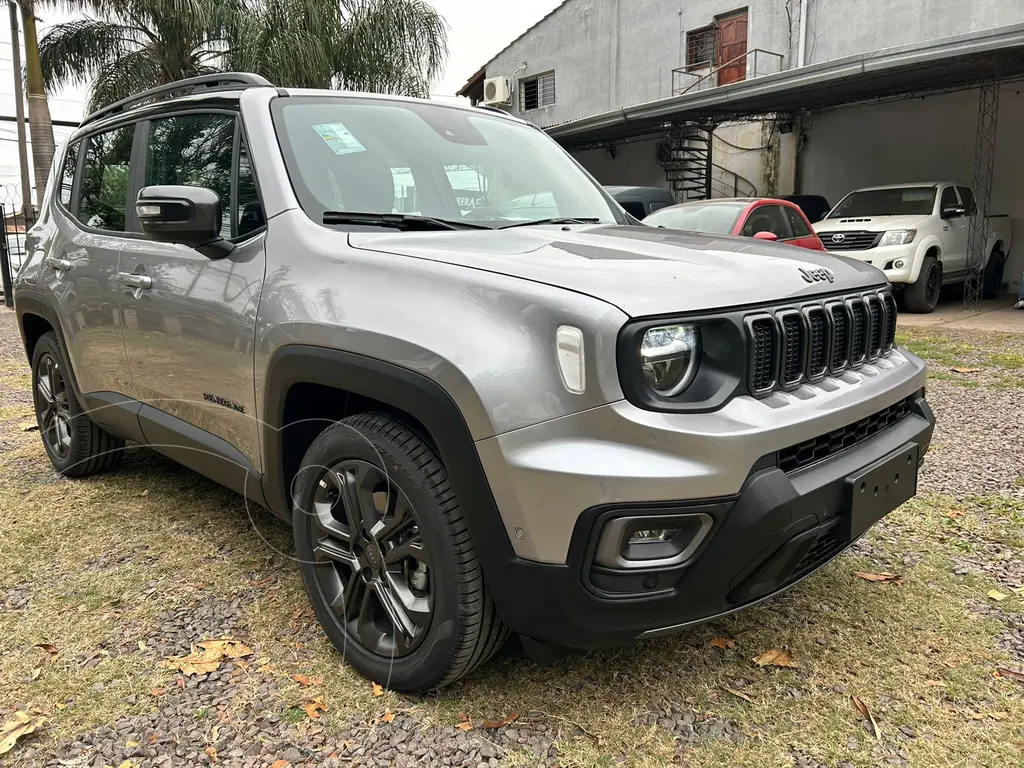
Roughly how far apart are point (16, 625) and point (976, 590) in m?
3.40

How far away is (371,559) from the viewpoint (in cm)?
228

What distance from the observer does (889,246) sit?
34.7 ft

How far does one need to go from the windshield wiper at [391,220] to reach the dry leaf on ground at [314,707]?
1429 mm

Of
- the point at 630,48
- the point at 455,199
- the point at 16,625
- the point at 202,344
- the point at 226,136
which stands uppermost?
the point at 630,48

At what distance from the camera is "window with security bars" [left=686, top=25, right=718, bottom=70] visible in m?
18.0

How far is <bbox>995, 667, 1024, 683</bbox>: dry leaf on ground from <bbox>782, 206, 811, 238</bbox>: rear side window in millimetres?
8169

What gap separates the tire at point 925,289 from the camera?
1089cm

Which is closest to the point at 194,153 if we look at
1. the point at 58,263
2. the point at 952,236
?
the point at 58,263

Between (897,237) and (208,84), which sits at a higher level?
(208,84)

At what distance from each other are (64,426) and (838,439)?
3.89 metres

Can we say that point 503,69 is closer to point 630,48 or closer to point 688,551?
point 630,48

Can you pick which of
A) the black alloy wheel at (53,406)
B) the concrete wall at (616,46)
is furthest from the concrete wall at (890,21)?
the black alloy wheel at (53,406)

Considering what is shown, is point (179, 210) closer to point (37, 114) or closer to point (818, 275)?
point (818, 275)

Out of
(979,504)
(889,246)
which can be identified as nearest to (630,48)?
(889,246)
